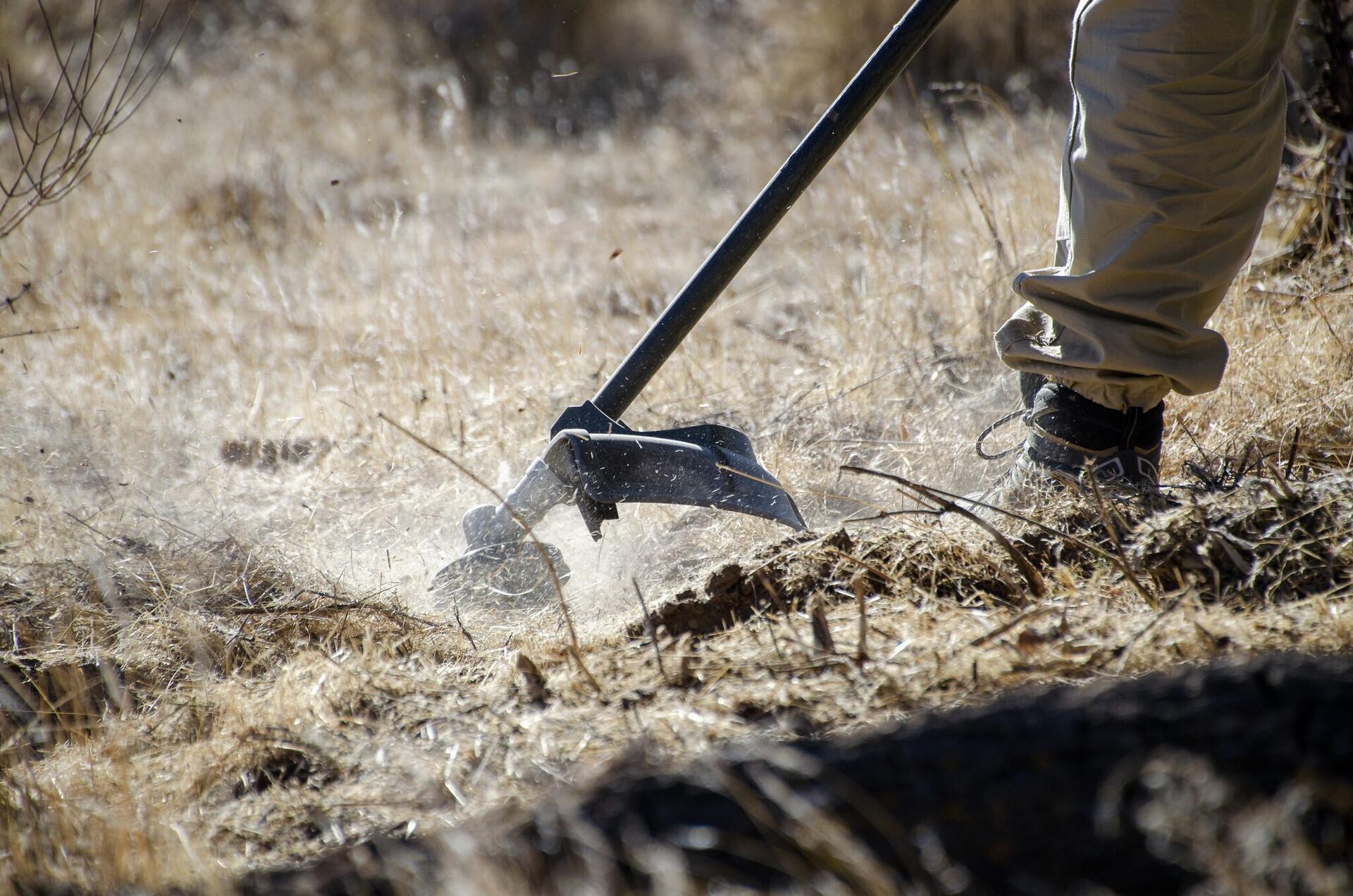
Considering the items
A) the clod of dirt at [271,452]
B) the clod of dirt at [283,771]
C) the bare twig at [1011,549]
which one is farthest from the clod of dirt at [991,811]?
the clod of dirt at [271,452]

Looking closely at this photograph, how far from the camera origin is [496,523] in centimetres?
224

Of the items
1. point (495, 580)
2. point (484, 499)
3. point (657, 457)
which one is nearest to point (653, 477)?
point (657, 457)

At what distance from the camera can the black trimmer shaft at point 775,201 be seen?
7.24 ft

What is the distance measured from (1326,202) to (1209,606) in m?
2.19

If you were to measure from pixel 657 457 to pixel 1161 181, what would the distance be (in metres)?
1.08

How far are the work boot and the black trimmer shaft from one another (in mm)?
689

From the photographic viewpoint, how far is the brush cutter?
2115 millimetres

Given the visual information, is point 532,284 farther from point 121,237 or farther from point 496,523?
point 496,523

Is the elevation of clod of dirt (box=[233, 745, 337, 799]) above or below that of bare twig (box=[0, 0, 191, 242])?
below

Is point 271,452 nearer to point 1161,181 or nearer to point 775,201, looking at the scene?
point 775,201

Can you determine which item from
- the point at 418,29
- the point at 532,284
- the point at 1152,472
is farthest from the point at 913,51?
the point at 418,29

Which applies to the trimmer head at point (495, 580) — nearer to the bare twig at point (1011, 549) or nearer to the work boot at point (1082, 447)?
the bare twig at point (1011, 549)

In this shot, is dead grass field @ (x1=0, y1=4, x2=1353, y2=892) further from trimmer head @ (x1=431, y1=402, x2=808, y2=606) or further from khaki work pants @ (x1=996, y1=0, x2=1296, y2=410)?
khaki work pants @ (x1=996, y1=0, x2=1296, y2=410)

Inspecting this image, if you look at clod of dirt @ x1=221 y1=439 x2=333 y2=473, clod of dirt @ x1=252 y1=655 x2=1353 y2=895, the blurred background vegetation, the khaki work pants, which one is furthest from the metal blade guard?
the blurred background vegetation
